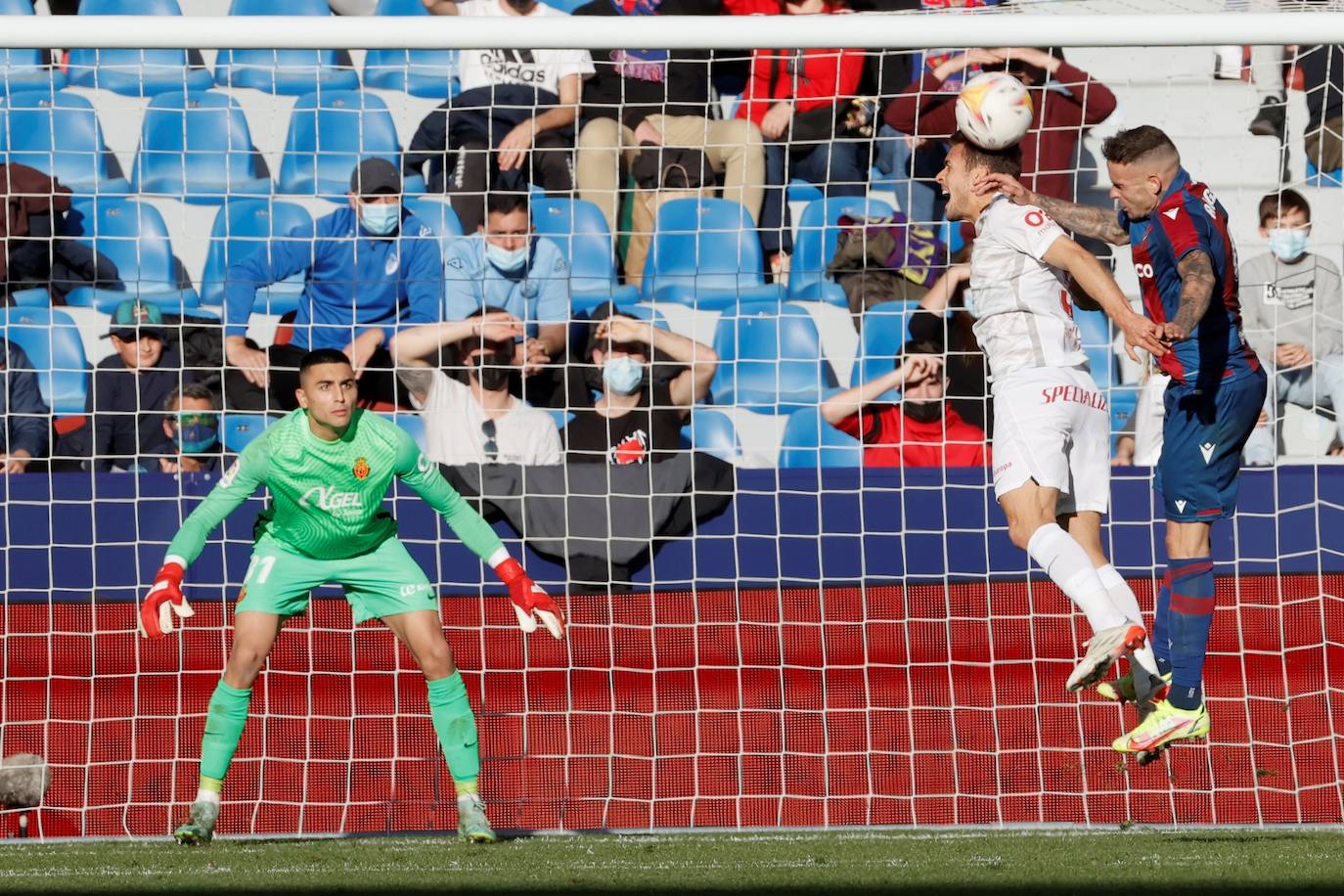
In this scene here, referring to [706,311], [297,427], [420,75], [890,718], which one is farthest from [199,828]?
[420,75]

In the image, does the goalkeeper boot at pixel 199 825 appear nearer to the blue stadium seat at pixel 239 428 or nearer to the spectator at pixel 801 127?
the blue stadium seat at pixel 239 428

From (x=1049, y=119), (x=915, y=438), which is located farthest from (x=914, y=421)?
(x=1049, y=119)

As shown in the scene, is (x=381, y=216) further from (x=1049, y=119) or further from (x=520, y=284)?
(x=1049, y=119)

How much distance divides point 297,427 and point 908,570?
3039mm

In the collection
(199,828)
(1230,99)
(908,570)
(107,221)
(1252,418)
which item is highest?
(1230,99)

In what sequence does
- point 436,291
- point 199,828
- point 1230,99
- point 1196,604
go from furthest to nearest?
point 1230,99 → point 436,291 → point 199,828 → point 1196,604

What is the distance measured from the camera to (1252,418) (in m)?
5.46

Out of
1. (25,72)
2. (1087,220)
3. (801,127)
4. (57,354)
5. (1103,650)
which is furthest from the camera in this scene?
(25,72)

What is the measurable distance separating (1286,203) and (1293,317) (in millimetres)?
636

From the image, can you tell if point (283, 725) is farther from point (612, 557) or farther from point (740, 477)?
point (740, 477)

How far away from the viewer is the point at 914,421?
→ 26.9 feet

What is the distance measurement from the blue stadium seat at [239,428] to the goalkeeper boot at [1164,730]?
4874mm

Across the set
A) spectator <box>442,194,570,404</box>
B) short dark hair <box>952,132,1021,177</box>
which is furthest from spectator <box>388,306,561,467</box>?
short dark hair <box>952,132,1021,177</box>

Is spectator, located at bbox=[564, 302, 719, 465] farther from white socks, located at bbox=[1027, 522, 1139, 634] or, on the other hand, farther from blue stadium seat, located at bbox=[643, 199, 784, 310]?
white socks, located at bbox=[1027, 522, 1139, 634]
